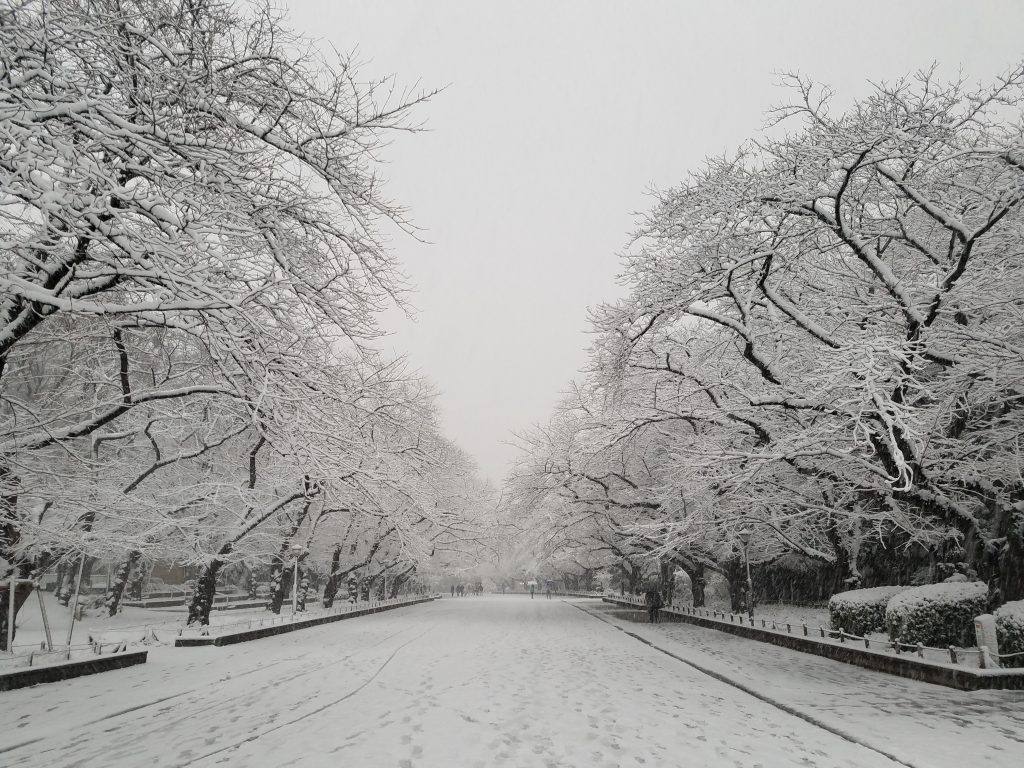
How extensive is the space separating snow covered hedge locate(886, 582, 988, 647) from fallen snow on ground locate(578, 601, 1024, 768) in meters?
1.23

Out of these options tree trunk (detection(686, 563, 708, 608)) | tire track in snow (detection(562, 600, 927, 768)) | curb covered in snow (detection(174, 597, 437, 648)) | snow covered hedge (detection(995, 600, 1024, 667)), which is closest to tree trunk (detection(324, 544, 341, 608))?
curb covered in snow (detection(174, 597, 437, 648))

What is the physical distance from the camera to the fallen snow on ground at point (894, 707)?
6.39m

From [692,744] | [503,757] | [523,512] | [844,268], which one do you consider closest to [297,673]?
[503,757]

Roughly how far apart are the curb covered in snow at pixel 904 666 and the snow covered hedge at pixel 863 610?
1016mm

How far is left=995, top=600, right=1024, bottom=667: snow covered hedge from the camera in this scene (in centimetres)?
951

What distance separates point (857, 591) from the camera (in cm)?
1444

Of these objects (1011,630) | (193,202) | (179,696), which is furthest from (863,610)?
(193,202)

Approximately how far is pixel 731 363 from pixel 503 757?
12289 mm

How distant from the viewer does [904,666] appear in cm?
1058

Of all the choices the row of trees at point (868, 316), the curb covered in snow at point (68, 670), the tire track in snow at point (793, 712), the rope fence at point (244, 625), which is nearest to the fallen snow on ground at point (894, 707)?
the tire track in snow at point (793, 712)

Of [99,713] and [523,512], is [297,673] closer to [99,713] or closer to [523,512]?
[99,713]

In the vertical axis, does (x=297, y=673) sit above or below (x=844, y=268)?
below

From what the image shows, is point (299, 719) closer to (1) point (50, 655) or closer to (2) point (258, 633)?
(1) point (50, 655)

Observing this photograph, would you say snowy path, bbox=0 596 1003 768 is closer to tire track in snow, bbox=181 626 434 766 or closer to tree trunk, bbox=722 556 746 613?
tire track in snow, bbox=181 626 434 766
